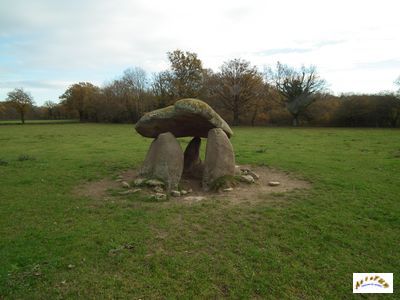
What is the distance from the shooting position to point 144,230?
670 centimetres

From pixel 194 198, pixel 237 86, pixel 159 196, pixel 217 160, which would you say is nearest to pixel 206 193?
pixel 194 198

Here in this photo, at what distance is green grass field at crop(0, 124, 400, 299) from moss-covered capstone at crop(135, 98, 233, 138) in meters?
2.90

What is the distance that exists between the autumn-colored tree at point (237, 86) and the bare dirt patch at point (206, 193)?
35.5 meters

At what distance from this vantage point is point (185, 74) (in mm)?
51125

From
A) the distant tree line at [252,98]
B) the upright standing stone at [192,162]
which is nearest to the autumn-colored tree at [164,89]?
the distant tree line at [252,98]

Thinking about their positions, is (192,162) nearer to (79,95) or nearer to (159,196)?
(159,196)

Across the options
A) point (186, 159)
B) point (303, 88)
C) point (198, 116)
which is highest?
point (303, 88)

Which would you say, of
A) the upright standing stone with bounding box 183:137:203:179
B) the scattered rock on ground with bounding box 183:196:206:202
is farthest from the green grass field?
the upright standing stone with bounding box 183:137:203:179

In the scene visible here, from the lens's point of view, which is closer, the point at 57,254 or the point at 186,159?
the point at 57,254

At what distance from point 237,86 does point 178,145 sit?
3665cm

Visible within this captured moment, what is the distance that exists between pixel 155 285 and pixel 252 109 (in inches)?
1771

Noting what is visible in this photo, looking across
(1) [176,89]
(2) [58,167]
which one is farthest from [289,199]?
(1) [176,89]

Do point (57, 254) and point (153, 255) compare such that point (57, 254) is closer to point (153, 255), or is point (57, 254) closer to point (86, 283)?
point (86, 283)

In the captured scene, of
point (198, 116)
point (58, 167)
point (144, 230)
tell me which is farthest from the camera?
point (58, 167)
